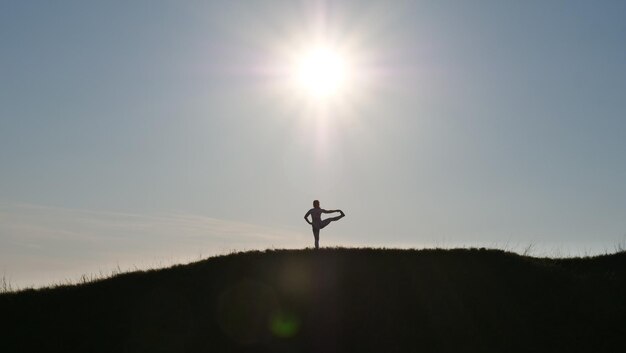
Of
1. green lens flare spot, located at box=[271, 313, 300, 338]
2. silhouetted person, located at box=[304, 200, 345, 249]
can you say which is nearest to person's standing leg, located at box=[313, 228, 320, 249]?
silhouetted person, located at box=[304, 200, 345, 249]

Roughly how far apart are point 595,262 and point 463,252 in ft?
30.9

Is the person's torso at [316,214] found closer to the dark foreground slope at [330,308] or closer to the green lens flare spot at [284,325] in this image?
the dark foreground slope at [330,308]

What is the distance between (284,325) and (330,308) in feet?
6.56

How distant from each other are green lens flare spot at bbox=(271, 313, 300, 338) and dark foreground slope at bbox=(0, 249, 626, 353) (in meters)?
0.05

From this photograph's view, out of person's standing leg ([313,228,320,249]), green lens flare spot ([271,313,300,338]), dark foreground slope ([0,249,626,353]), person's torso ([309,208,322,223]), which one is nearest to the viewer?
dark foreground slope ([0,249,626,353])

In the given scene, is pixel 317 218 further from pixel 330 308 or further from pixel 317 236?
pixel 330 308

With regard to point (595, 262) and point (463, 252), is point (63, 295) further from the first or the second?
point (595, 262)

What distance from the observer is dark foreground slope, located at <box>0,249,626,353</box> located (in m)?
24.8

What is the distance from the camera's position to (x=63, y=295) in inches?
1114

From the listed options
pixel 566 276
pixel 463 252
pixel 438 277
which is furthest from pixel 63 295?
pixel 566 276

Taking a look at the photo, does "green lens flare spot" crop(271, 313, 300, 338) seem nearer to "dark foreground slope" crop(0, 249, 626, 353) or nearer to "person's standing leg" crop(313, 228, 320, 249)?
"dark foreground slope" crop(0, 249, 626, 353)

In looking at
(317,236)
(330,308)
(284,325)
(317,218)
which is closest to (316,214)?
(317,218)

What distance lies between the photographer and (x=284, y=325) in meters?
25.8

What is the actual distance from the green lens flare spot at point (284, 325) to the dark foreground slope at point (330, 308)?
5 centimetres
